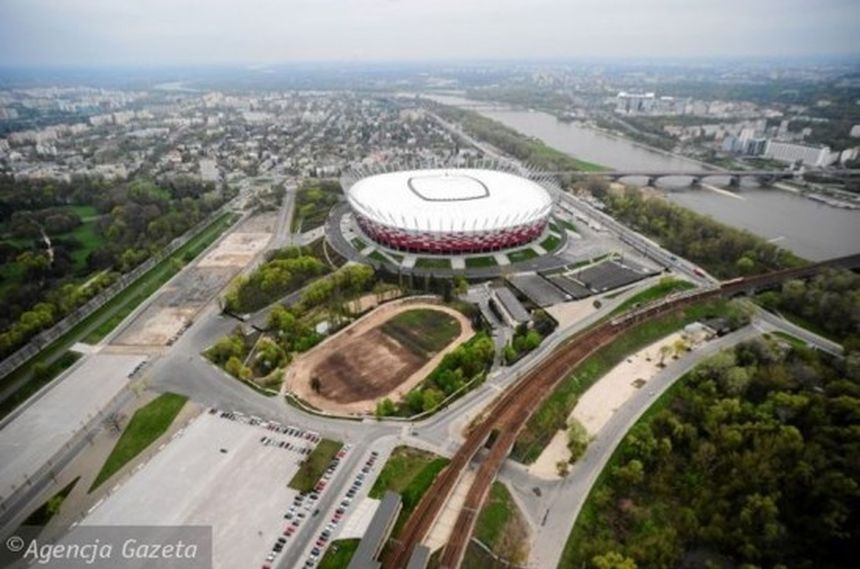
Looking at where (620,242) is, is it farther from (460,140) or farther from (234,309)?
(460,140)

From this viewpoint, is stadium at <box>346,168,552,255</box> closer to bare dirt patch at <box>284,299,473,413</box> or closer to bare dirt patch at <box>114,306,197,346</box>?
bare dirt patch at <box>284,299,473,413</box>

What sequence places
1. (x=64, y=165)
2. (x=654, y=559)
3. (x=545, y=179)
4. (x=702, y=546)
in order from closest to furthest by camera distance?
(x=654, y=559)
(x=702, y=546)
(x=545, y=179)
(x=64, y=165)

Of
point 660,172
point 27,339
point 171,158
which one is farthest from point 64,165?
point 660,172

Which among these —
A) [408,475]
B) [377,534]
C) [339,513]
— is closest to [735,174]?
[408,475]

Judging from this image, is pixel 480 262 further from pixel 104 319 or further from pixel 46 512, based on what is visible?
pixel 46 512

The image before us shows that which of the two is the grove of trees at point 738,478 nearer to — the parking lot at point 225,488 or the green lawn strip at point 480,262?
the parking lot at point 225,488
